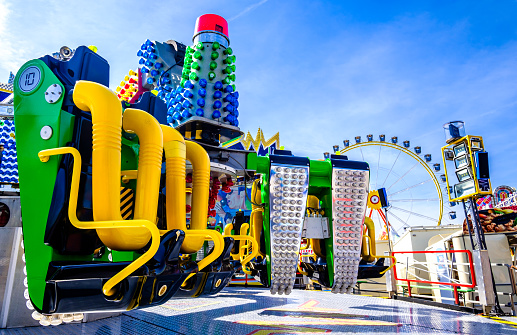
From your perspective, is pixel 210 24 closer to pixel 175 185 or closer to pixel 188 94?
pixel 188 94

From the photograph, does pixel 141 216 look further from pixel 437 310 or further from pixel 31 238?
pixel 437 310

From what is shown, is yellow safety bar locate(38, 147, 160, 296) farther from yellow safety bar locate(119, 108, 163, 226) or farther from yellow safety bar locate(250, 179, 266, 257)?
yellow safety bar locate(250, 179, 266, 257)

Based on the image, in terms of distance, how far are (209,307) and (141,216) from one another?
162 inches

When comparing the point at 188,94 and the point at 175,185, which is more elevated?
the point at 188,94

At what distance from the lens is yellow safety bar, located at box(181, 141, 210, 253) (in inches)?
131

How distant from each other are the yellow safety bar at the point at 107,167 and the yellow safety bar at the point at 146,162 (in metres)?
0.19

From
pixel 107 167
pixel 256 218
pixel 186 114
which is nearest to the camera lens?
pixel 107 167

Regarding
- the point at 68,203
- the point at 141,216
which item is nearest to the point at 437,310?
the point at 141,216

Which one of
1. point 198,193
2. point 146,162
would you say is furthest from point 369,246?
point 146,162

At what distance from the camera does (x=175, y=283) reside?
2.69 m

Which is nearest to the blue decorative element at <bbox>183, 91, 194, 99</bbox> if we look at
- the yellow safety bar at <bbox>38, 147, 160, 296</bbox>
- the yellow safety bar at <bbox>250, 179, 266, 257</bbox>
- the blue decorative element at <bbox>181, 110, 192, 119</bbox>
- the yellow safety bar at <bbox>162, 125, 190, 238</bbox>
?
the blue decorative element at <bbox>181, 110, 192, 119</bbox>

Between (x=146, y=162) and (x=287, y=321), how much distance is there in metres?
3.39

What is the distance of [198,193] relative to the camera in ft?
11.6

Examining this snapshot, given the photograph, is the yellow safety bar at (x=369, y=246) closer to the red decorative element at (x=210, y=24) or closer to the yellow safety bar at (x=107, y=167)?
the yellow safety bar at (x=107, y=167)
